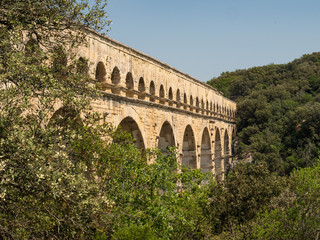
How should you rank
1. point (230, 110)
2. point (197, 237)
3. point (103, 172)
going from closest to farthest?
point (103, 172) → point (197, 237) → point (230, 110)

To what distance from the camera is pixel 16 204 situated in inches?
221

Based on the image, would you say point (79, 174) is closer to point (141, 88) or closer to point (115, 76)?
point (115, 76)

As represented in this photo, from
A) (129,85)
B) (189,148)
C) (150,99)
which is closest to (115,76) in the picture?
(129,85)

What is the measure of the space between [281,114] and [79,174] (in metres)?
36.9

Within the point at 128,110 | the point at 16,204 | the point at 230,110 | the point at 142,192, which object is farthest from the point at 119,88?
the point at 230,110

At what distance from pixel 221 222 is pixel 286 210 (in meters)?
3.38

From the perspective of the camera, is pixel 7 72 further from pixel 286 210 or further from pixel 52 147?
pixel 286 210

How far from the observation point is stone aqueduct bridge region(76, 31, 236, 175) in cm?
1255

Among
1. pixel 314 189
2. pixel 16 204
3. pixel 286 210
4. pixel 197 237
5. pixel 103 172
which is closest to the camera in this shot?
pixel 16 204

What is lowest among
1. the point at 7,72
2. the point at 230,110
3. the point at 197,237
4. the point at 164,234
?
the point at 197,237

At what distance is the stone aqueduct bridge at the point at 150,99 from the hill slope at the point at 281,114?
9.65m

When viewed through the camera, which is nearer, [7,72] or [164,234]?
[7,72]

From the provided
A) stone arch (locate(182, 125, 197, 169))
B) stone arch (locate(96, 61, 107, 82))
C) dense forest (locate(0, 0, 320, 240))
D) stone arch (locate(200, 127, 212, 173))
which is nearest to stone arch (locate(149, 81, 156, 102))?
stone arch (locate(96, 61, 107, 82))

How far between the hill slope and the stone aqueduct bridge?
9.65m
